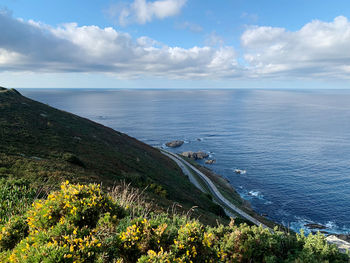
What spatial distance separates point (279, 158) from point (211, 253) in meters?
74.7

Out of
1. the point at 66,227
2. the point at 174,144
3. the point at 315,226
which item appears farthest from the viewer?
the point at 174,144

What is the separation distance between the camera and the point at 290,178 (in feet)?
192

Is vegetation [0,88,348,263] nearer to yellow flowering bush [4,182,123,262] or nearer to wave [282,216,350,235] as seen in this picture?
yellow flowering bush [4,182,123,262]

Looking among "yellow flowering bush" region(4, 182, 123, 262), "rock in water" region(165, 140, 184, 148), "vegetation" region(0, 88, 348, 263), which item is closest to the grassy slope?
"vegetation" region(0, 88, 348, 263)

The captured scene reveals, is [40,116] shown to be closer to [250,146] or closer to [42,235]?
[42,235]

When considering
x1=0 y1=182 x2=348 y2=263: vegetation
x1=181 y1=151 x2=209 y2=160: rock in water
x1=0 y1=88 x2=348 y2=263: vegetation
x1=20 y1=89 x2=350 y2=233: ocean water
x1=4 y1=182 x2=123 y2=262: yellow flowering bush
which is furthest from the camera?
x1=181 y1=151 x2=209 y2=160: rock in water

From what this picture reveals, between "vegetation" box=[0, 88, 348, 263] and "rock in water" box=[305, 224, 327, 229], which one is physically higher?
"vegetation" box=[0, 88, 348, 263]

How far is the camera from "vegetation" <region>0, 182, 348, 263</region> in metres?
5.76

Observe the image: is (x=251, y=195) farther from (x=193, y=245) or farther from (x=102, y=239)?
(x=102, y=239)

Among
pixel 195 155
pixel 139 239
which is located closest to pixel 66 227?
pixel 139 239

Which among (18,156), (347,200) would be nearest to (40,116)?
(18,156)

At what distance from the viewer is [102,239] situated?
695 centimetres

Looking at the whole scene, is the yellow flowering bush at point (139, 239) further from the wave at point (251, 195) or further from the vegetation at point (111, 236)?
the wave at point (251, 195)

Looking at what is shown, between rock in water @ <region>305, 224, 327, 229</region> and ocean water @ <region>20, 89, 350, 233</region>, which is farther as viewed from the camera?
ocean water @ <region>20, 89, 350, 233</region>
